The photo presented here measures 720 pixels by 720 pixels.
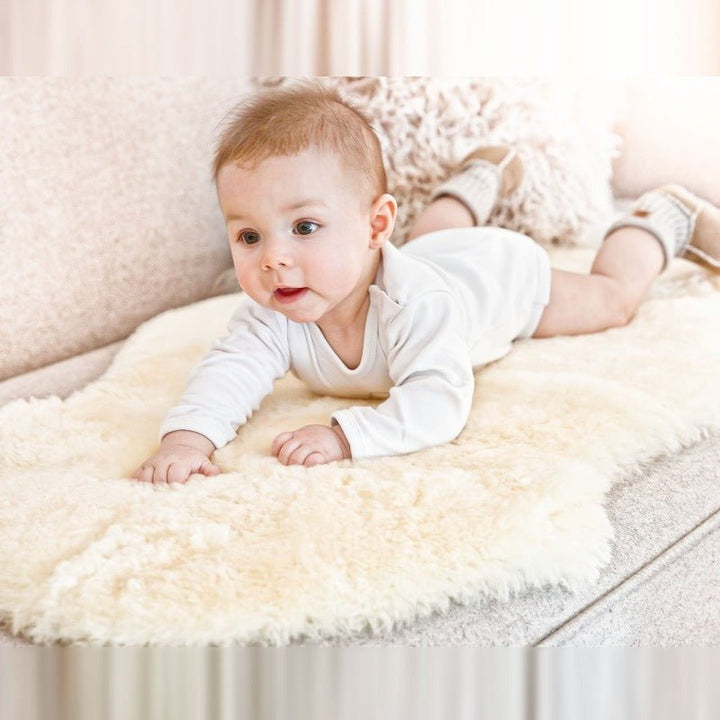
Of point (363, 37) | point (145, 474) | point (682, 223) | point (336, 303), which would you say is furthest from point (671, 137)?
point (145, 474)

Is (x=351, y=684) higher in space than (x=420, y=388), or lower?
lower

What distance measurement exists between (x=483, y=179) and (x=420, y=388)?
1.36 ft

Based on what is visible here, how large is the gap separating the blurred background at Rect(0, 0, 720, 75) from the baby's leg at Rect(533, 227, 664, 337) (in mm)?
198

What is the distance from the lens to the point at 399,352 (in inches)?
33.2

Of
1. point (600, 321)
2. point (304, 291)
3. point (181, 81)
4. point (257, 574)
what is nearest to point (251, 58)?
point (181, 81)

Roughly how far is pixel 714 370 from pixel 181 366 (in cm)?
51

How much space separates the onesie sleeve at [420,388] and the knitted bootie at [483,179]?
29 centimetres

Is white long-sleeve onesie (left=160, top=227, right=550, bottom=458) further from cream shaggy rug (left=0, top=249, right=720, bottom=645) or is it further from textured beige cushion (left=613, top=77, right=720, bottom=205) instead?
textured beige cushion (left=613, top=77, right=720, bottom=205)

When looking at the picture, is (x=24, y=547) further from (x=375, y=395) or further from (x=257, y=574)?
(x=375, y=395)

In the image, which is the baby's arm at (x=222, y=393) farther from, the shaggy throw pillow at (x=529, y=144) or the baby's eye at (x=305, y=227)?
the shaggy throw pillow at (x=529, y=144)

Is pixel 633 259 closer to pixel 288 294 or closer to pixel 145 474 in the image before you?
pixel 288 294

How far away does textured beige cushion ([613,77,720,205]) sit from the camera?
3.45 ft

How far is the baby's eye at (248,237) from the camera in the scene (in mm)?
802

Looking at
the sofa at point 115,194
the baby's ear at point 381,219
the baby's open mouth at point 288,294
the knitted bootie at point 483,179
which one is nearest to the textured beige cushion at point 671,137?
the sofa at point 115,194
